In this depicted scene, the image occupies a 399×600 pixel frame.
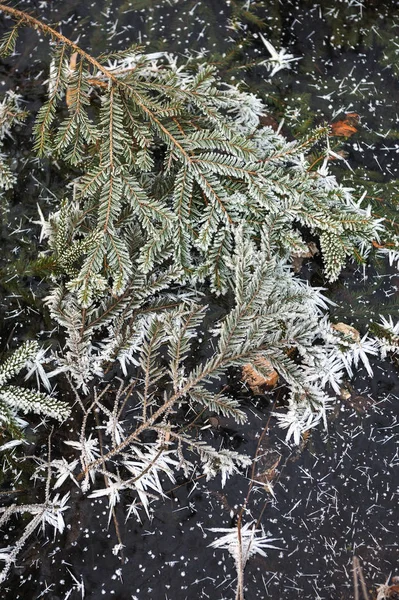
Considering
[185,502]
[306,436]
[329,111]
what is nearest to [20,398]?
[185,502]

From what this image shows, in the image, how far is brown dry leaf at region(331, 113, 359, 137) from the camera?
84.4 inches

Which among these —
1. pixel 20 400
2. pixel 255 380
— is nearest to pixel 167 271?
pixel 255 380

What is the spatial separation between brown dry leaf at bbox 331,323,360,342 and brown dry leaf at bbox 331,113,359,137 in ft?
2.62

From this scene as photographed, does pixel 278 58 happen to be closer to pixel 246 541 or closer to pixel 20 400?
pixel 20 400

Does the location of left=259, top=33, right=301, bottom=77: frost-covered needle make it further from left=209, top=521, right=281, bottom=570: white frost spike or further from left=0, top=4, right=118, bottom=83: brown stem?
left=209, top=521, right=281, bottom=570: white frost spike

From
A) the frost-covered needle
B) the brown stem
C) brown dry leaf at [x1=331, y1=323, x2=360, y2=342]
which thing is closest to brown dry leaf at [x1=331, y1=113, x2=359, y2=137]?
the frost-covered needle

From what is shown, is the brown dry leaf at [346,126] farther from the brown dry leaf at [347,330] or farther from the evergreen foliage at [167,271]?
the brown dry leaf at [347,330]

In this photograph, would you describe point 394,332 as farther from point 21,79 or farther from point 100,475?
point 21,79

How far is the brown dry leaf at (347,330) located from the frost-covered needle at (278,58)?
1.09m

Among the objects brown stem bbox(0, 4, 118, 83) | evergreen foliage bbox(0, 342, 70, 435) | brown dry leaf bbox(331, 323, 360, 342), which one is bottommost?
brown dry leaf bbox(331, 323, 360, 342)

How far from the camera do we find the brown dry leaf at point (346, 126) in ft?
7.03

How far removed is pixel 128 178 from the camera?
161 centimetres

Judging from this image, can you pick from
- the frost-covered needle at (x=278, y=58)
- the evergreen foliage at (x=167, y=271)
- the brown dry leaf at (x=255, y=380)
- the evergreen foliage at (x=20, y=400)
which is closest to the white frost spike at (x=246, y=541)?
the evergreen foliage at (x=167, y=271)

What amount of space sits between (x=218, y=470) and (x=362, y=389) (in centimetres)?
59
